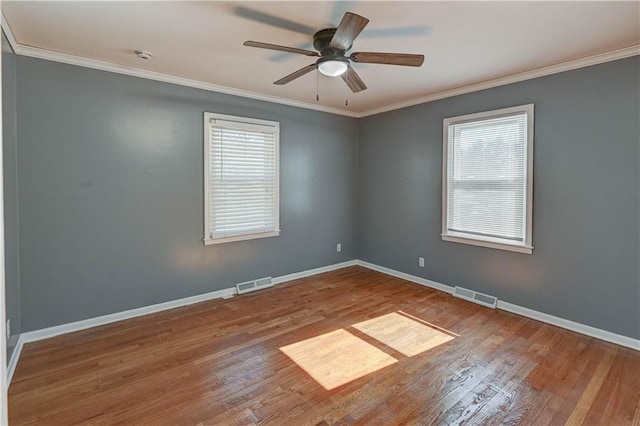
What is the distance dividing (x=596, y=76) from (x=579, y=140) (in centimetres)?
57

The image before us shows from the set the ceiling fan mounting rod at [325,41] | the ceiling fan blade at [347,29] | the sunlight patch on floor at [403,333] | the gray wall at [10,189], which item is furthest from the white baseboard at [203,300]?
the ceiling fan blade at [347,29]

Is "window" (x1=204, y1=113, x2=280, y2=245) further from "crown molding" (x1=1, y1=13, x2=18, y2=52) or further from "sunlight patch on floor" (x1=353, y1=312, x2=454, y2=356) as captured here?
"sunlight patch on floor" (x1=353, y1=312, x2=454, y2=356)

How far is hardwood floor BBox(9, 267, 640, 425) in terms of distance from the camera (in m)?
2.17

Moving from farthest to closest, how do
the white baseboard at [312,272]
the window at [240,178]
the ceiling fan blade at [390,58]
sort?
the white baseboard at [312,272]
the window at [240,178]
the ceiling fan blade at [390,58]

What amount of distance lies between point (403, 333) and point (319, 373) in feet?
3.35

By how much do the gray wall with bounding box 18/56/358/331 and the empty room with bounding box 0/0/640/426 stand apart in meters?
0.02

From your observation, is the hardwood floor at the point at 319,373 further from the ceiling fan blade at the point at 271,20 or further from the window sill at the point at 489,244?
the ceiling fan blade at the point at 271,20

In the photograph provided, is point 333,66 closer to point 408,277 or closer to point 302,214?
point 302,214

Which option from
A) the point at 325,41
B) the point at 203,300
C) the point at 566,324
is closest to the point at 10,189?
the point at 203,300

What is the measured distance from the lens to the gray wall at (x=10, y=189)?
2.56 m

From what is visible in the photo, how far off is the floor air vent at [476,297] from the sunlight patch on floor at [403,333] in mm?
933

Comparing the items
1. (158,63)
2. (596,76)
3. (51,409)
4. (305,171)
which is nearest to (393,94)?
(305,171)

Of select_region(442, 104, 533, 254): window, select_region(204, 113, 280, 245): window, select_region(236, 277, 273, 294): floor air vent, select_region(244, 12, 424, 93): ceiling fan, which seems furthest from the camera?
select_region(236, 277, 273, 294): floor air vent

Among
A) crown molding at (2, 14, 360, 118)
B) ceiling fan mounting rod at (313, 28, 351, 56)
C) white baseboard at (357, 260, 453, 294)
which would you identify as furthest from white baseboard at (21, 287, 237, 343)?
ceiling fan mounting rod at (313, 28, 351, 56)
